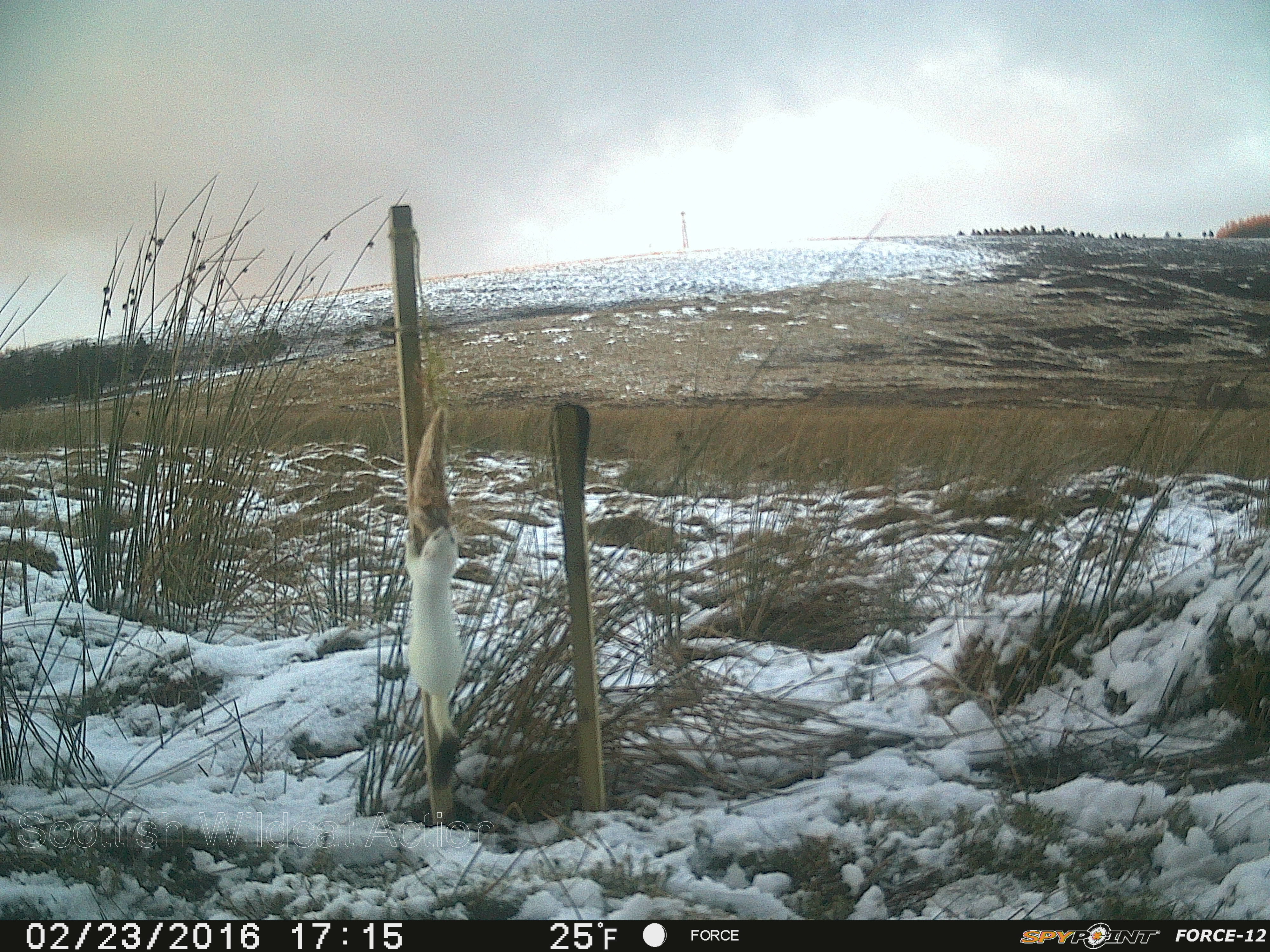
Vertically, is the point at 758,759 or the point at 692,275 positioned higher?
the point at 692,275

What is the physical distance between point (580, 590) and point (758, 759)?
451mm

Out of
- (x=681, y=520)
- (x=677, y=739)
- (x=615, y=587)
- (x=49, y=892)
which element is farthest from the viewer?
(x=681, y=520)

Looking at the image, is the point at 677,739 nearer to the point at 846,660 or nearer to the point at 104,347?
the point at 846,660

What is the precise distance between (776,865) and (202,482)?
1231mm

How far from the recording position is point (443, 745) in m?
1.12

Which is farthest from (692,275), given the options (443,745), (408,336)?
(443,745)

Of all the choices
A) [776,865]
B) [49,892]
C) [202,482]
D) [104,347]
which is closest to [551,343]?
[202,482]

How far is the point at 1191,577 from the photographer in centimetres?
146

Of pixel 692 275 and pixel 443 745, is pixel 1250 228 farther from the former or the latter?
pixel 443 745

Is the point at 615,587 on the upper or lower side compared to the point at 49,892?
upper
